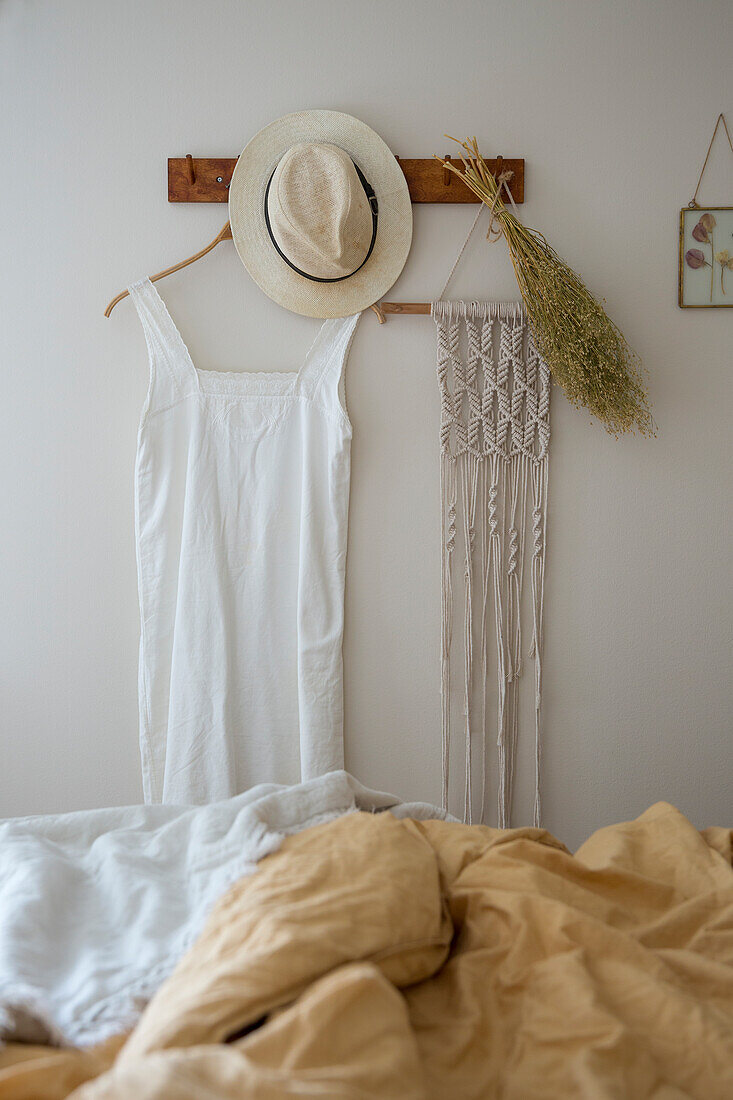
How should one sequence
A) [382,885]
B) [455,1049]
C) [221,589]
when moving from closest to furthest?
[455,1049]
[382,885]
[221,589]

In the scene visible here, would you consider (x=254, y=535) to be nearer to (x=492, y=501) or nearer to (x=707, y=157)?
(x=492, y=501)

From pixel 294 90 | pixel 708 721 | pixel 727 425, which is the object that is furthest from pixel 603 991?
pixel 294 90

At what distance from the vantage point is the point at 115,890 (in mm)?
1152

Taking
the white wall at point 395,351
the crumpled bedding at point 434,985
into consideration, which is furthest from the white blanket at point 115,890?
the white wall at point 395,351

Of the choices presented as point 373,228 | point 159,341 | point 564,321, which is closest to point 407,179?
point 373,228

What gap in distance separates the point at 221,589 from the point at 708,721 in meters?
1.37

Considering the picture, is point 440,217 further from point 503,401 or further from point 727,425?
point 727,425

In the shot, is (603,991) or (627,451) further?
(627,451)

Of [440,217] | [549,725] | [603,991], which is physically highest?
[440,217]

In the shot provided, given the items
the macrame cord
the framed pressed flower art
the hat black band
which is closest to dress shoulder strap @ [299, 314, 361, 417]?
the hat black band

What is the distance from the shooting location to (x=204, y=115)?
2.06 meters

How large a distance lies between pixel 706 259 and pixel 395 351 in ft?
2.82

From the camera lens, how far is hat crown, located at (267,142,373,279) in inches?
74.9

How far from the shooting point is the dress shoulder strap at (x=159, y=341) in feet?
6.70
